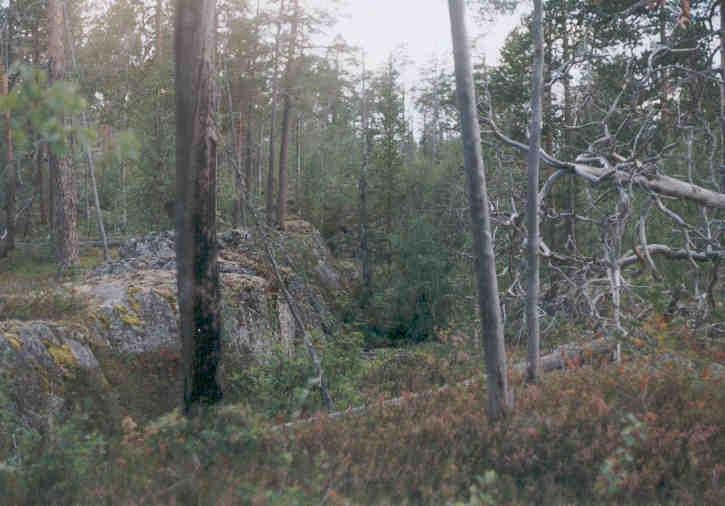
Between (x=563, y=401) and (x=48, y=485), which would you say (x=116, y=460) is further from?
(x=563, y=401)

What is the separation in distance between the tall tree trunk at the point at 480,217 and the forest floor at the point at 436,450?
38 cm

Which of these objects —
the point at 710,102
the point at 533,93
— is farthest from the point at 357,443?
the point at 710,102

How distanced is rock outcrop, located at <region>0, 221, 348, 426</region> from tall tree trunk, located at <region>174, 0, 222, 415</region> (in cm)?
193

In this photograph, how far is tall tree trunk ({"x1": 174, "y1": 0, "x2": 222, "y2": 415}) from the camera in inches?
235

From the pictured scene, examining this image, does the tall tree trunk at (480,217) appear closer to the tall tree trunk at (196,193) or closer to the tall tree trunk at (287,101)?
the tall tree trunk at (196,193)

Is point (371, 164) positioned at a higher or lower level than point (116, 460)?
higher

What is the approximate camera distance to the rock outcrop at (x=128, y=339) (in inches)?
283

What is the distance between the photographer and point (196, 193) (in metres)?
6.00

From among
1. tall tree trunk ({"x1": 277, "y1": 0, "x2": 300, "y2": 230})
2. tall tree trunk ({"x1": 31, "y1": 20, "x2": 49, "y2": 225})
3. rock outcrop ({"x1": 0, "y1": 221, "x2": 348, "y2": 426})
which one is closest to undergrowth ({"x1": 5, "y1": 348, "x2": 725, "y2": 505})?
rock outcrop ({"x1": 0, "y1": 221, "x2": 348, "y2": 426})

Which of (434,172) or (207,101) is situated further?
(434,172)

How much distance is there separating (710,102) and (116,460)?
12631mm

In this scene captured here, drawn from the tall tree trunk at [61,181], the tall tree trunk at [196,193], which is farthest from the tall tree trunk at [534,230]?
the tall tree trunk at [61,181]

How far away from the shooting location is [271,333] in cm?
1185

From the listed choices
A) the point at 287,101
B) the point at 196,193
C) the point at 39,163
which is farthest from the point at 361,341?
the point at 39,163
